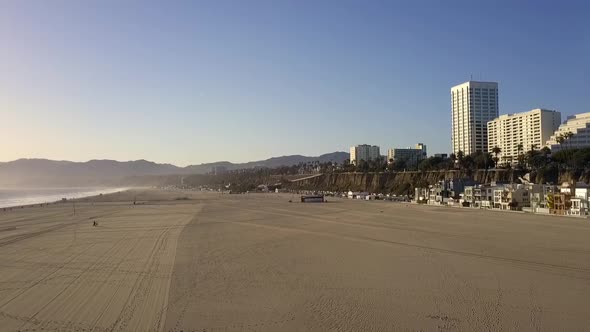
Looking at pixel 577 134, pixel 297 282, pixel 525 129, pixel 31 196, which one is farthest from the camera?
pixel 525 129

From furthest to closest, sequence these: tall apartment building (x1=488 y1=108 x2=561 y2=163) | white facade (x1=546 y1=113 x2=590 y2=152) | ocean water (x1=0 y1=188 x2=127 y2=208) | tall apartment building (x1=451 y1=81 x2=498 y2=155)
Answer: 1. tall apartment building (x1=451 y1=81 x2=498 y2=155)
2. tall apartment building (x1=488 y1=108 x2=561 y2=163)
3. white facade (x1=546 y1=113 x2=590 y2=152)
4. ocean water (x1=0 y1=188 x2=127 y2=208)

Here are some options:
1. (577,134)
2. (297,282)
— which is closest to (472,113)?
(577,134)

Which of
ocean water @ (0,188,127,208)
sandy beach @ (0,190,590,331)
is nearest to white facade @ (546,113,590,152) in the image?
sandy beach @ (0,190,590,331)

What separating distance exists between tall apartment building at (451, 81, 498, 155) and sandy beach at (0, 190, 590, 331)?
346 ft

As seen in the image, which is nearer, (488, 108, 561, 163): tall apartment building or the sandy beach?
the sandy beach

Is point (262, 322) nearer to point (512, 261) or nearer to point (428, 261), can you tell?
point (428, 261)

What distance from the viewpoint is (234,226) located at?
30.4m

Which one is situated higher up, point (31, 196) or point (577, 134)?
point (577, 134)

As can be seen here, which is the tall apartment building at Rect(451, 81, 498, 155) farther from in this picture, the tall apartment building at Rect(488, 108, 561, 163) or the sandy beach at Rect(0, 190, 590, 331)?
the sandy beach at Rect(0, 190, 590, 331)

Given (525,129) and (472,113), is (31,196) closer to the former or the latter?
(472,113)

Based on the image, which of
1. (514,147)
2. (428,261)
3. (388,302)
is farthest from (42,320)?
(514,147)

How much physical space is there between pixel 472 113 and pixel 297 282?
12084 cm

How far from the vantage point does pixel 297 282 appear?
44.3 feet

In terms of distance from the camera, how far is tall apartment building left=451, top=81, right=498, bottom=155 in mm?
123625
